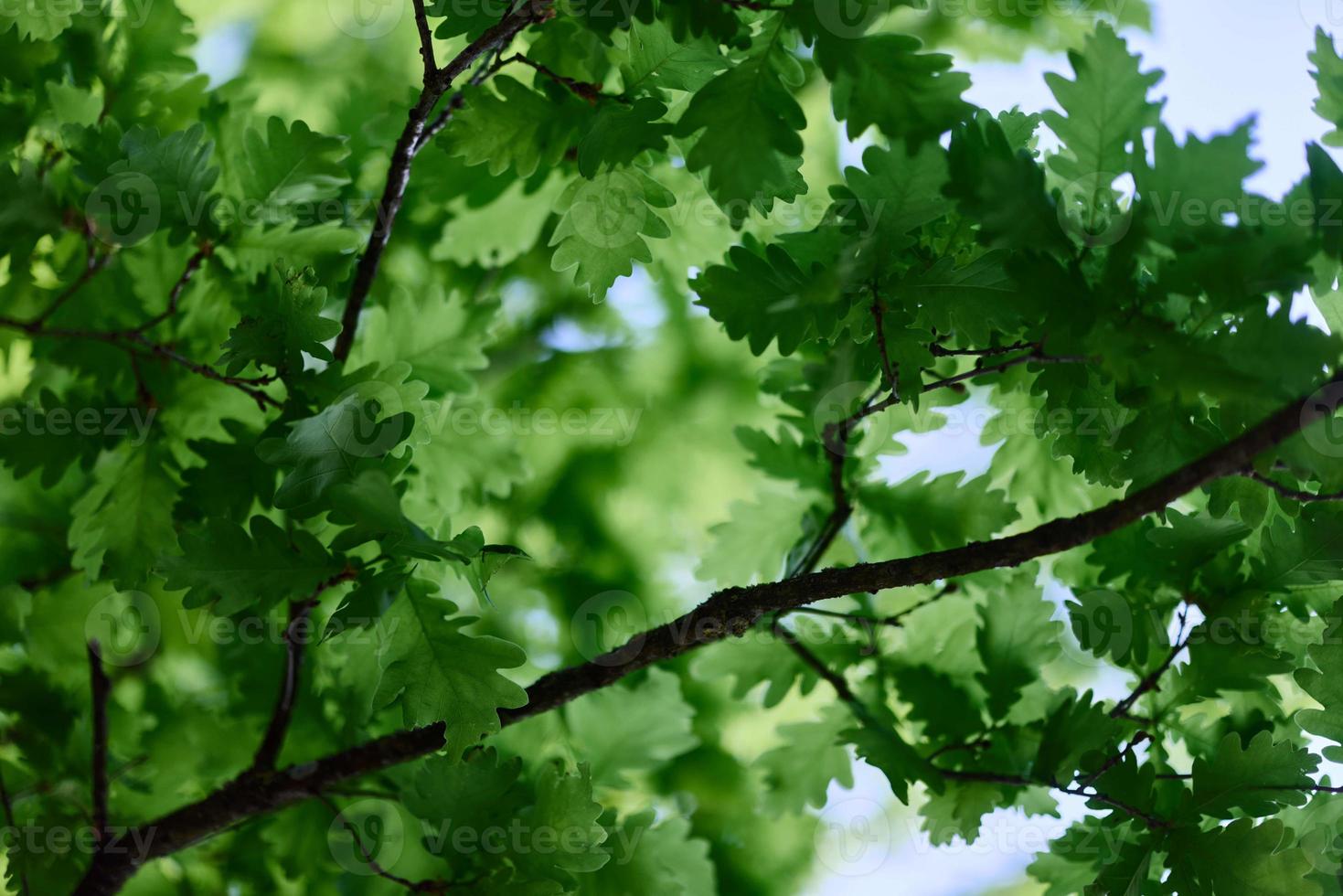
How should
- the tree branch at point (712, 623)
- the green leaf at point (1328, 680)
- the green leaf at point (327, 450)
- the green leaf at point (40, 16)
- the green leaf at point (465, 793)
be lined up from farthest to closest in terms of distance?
the green leaf at point (40, 16) → the green leaf at point (465, 793) → the green leaf at point (1328, 680) → the green leaf at point (327, 450) → the tree branch at point (712, 623)

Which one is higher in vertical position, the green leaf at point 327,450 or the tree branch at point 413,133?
the tree branch at point 413,133

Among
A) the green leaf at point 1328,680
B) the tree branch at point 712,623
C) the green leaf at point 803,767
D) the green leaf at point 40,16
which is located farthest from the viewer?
the green leaf at point 803,767

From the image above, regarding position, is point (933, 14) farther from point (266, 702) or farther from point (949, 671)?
point (266, 702)

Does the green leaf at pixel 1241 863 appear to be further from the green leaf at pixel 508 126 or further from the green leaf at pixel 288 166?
the green leaf at pixel 288 166

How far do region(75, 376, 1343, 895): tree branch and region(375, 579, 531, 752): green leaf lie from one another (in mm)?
99

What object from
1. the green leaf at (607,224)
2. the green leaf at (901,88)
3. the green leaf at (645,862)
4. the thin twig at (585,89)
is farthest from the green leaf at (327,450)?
the green leaf at (645,862)

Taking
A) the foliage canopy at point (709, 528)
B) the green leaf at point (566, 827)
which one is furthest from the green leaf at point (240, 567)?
the green leaf at point (566, 827)

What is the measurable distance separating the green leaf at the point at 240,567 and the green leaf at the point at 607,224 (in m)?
0.38

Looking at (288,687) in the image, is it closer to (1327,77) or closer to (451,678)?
(451,678)

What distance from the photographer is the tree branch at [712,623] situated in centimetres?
76

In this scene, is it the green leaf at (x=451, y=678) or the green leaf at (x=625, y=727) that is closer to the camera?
the green leaf at (x=451, y=678)

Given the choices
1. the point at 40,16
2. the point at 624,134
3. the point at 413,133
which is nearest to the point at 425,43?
the point at 413,133

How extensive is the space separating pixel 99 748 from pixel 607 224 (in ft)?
3.11

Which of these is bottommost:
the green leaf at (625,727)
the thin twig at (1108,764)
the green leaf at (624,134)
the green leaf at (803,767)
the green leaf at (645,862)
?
the thin twig at (1108,764)
